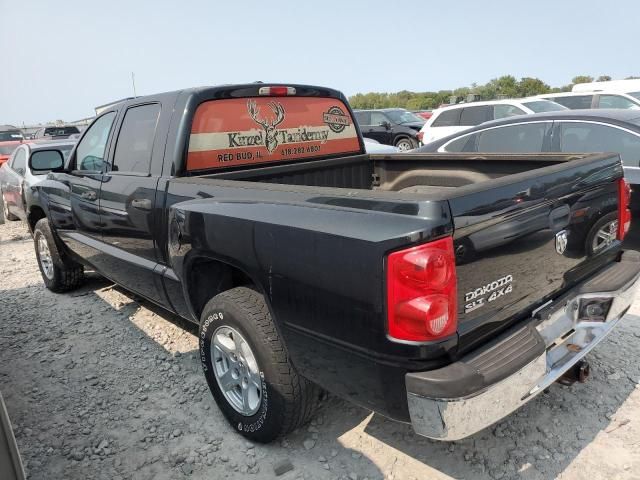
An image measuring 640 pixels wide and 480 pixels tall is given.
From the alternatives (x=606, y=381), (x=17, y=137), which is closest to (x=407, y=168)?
(x=606, y=381)

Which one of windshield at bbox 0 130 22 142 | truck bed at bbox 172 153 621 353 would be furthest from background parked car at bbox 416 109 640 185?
windshield at bbox 0 130 22 142

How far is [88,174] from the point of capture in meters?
3.95

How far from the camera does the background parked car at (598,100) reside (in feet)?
30.4

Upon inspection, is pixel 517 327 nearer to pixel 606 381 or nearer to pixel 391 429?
pixel 391 429

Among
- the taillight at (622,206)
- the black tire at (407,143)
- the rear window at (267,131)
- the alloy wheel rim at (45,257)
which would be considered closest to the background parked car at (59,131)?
the black tire at (407,143)

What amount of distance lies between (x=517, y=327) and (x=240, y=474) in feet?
4.99

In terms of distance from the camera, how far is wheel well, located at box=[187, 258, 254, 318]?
278 centimetres

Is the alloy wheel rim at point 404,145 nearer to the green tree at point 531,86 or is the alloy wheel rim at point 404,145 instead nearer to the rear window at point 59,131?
the rear window at point 59,131

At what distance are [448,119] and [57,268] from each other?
8273mm

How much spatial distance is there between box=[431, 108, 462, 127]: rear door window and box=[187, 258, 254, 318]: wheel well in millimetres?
8658

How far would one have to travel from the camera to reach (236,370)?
105 inches

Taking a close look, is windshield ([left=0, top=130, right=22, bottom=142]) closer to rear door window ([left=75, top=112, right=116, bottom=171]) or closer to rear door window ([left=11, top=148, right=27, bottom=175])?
rear door window ([left=11, top=148, right=27, bottom=175])

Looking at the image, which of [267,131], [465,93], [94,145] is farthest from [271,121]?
[465,93]

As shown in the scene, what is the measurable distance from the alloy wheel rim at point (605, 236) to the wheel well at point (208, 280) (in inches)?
72.7
